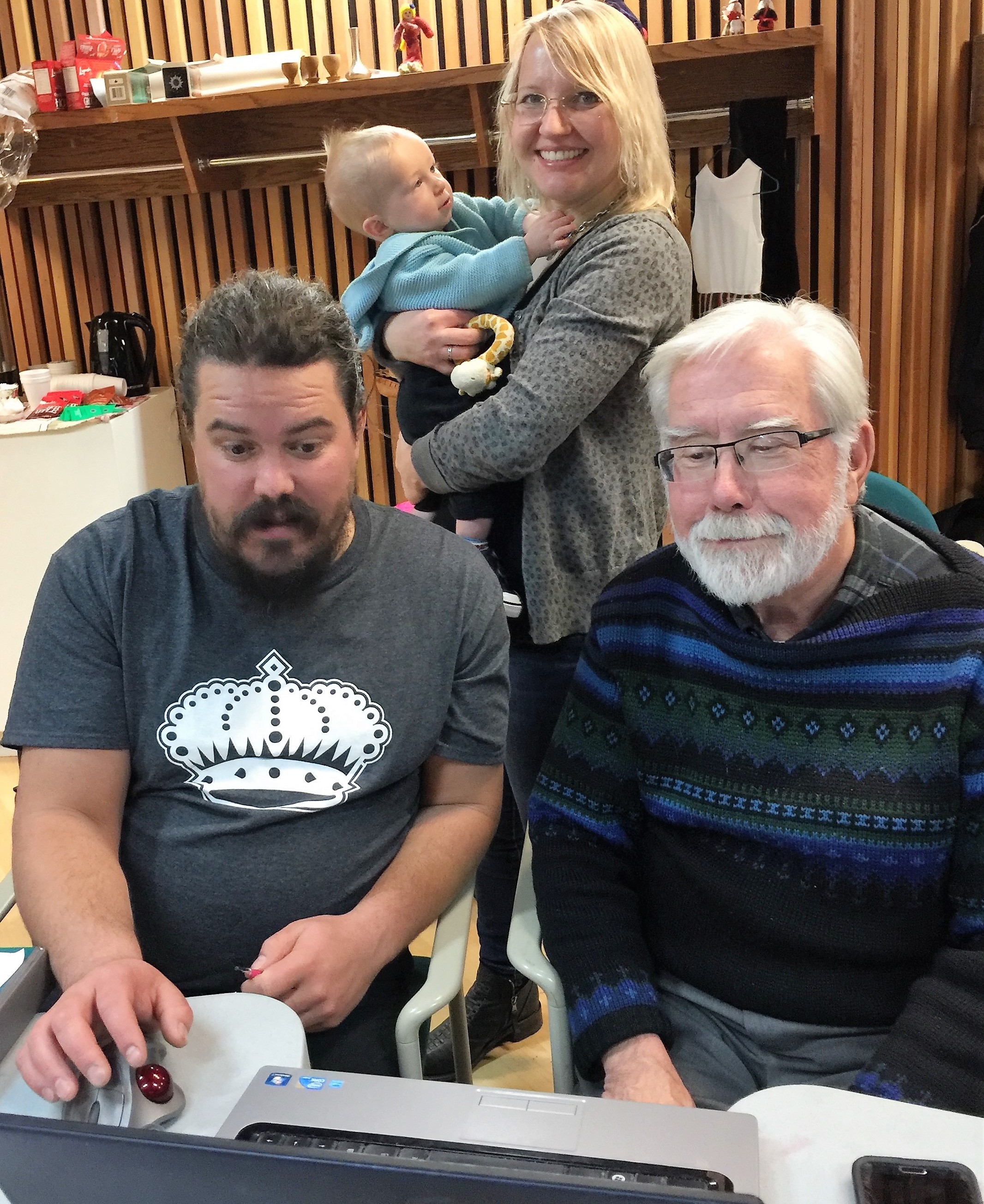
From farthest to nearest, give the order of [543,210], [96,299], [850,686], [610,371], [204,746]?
[96,299], [543,210], [610,371], [204,746], [850,686]

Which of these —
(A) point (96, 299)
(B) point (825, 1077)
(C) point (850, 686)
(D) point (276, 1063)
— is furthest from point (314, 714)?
(A) point (96, 299)

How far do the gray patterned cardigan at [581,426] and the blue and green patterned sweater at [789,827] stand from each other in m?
0.38

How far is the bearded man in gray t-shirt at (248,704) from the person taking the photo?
1.54m

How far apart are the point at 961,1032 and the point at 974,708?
0.40m

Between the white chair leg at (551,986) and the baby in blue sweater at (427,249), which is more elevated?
the baby in blue sweater at (427,249)

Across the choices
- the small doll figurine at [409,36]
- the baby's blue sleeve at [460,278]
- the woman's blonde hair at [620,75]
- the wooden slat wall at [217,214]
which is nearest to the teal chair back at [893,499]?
the woman's blonde hair at [620,75]

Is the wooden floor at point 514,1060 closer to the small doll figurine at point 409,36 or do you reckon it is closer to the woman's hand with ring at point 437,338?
the woman's hand with ring at point 437,338

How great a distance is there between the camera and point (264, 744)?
5.17 ft

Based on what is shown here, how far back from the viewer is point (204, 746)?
1576 millimetres

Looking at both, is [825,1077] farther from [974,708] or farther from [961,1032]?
[974,708]

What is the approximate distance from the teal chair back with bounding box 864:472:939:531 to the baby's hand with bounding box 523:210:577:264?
744 mm

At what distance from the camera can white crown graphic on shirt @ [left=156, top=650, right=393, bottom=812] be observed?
5.17 ft

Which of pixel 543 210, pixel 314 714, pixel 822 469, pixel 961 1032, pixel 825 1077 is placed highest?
pixel 543 210

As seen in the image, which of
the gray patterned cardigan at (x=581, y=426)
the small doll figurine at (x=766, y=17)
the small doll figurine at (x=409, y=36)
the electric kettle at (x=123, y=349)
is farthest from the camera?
the electric kettle at (x=123, y=349)
